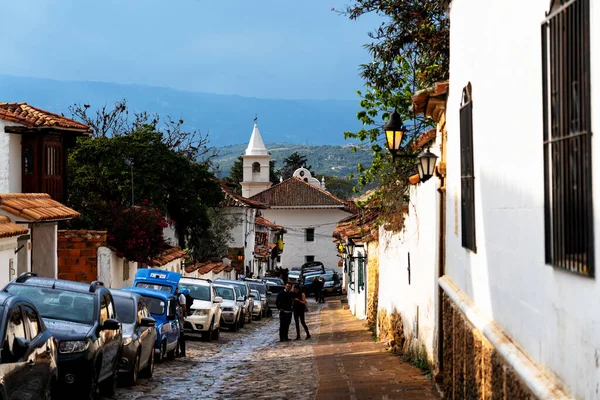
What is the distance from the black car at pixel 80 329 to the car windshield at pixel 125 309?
2.01m

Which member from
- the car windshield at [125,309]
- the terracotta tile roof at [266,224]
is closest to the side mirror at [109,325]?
the car windshield at [125,309]

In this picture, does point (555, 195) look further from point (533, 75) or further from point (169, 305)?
point (169, 305)

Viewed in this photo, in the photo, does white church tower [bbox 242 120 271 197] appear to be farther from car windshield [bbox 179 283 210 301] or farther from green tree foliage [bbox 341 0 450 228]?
green tree foliage [bbox 341 0 450 228]

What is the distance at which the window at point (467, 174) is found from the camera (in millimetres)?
11227

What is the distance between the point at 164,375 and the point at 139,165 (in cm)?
2779

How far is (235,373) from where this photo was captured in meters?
20.9

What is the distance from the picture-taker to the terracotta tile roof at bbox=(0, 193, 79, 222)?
24344 mm

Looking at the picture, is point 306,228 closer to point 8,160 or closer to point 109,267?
point 8,160

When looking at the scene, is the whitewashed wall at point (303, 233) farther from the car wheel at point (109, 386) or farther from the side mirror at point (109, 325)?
the side mirror at point (109, 325)

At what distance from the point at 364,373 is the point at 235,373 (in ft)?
11.0

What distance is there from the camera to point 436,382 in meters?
15.5

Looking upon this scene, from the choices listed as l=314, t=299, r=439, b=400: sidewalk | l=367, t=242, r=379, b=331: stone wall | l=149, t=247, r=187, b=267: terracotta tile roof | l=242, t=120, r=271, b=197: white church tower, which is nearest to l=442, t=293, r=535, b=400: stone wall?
l=314, t=299, r=439, b=400: sidewalk

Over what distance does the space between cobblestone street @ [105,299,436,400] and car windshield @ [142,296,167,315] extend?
1.20 metres

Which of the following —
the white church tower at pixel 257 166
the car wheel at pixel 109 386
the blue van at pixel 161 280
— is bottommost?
the car wheel at pixel 109 386
